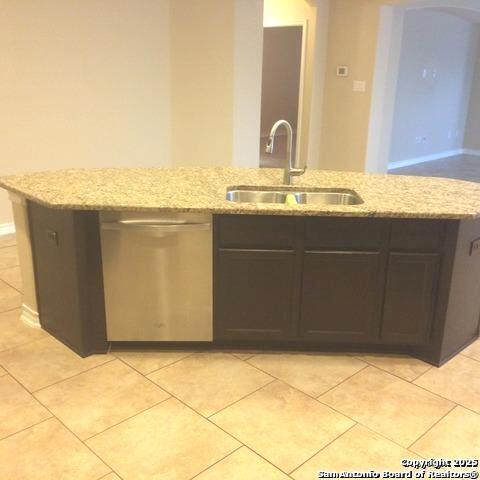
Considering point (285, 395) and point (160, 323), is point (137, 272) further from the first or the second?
point (285, 395)

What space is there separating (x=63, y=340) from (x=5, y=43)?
9.24ft

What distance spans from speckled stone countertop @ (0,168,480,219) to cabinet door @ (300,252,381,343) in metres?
0.27

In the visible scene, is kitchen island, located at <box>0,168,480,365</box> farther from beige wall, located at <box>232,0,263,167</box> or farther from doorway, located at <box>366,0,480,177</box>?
doorway, located at <box>366,0,480,177</box>

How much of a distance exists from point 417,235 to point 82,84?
12.0 ft

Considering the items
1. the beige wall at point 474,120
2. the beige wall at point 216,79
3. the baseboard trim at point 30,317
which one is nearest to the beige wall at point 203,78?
the beige wall at point 216,79

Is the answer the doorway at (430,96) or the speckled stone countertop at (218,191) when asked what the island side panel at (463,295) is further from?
the doorway at (430,96)

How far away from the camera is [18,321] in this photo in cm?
315

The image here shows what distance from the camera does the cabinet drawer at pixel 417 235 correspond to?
2.54 m

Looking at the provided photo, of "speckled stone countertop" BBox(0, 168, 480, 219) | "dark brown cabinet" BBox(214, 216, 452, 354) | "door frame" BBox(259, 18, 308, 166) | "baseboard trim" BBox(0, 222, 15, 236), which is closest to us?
"speckled stone countertop" BBox(0, 168, 480, 219)

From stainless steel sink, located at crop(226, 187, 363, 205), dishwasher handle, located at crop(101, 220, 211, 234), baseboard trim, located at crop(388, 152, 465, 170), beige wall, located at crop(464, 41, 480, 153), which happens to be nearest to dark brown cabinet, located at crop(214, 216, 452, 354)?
dishwasher handle, located at crop(101, 220, 211, 234)

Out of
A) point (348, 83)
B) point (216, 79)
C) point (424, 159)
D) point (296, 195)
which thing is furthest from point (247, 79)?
point (424, 159)

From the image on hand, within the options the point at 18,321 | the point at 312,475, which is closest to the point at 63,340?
Result: the point at 18,321

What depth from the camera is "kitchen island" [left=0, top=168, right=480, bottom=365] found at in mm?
2531

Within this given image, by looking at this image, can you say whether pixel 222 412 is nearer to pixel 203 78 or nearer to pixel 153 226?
pixel 153 226
